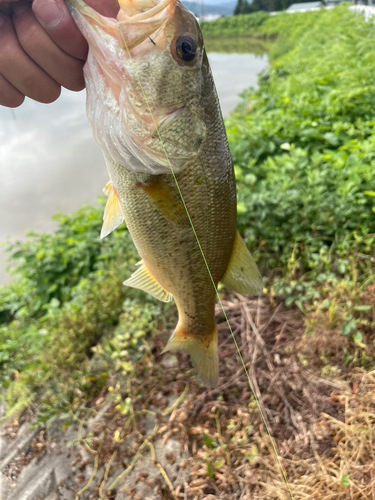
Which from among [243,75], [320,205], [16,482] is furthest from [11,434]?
[243,75]

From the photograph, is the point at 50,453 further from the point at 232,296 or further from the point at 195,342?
the point at 232,296

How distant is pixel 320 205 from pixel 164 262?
1886mm

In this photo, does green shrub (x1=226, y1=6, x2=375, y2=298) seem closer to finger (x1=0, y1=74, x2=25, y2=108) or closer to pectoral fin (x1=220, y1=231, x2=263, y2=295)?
pectoral fin (x1=220, y1=231, x2=263, y2=295)

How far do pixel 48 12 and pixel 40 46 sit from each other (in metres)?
0.12

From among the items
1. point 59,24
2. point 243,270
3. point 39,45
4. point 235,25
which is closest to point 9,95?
point 39,45

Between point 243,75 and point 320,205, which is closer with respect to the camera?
point 320,205

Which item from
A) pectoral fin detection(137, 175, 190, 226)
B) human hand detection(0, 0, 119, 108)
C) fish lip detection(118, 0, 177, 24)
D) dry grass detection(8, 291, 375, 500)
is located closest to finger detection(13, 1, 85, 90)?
human hand detection(0, 0, 119, 108)

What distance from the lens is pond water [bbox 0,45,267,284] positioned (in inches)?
253

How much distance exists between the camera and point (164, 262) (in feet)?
4.80

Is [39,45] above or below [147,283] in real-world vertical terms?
above

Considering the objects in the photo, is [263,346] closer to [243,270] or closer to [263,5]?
[243,270]

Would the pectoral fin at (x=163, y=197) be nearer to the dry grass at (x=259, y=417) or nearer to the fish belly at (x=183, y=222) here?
the fish belly at (x=183, y=222)

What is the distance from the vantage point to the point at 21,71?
1.16 m

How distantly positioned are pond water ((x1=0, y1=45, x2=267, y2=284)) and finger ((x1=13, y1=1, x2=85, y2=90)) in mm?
4502
